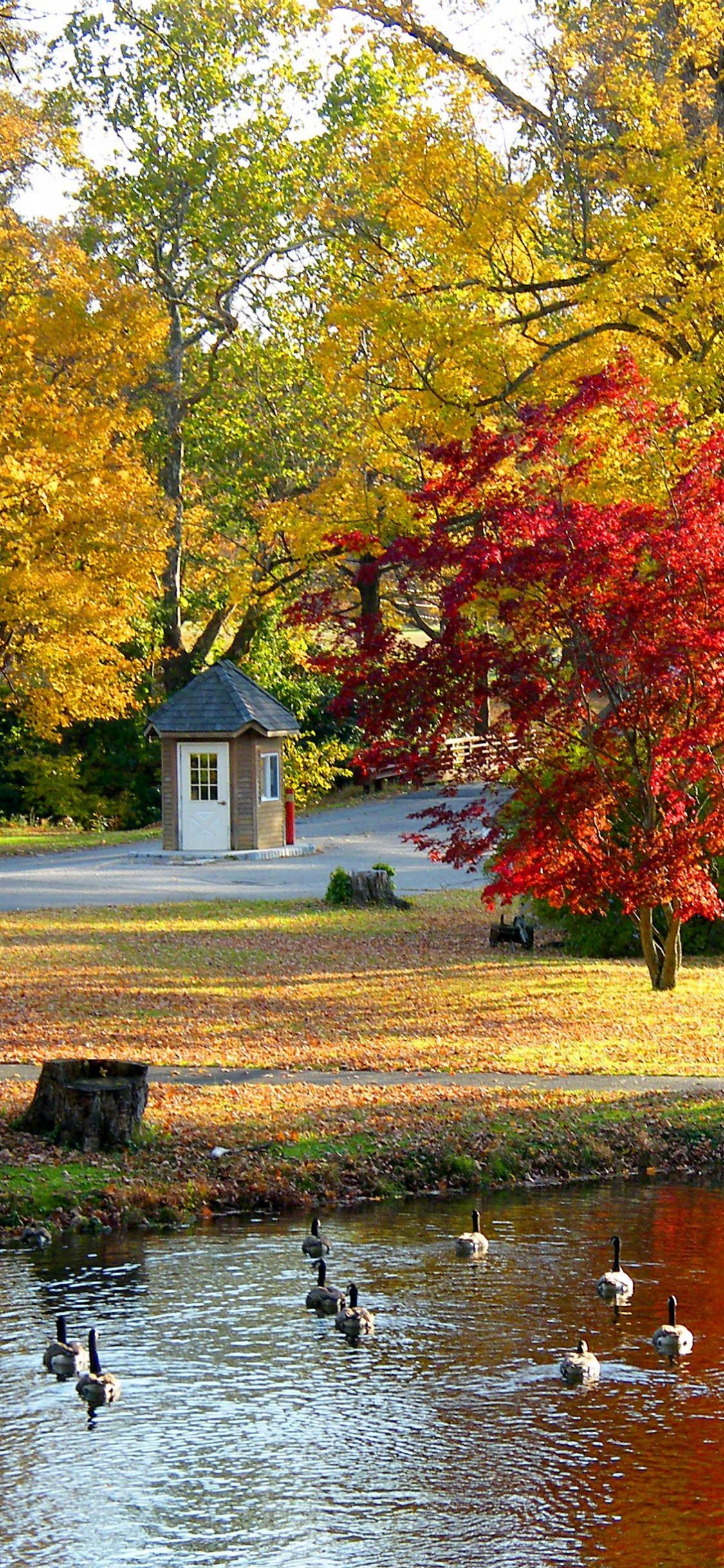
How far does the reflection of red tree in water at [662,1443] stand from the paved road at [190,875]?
15108 millimetres

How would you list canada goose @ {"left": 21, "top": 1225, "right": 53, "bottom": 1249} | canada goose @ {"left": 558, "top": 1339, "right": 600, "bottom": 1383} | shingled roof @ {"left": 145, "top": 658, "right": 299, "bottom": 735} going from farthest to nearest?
shingled roof @ {"left": 145, "top": 658, "right": 299, "bottom": 735} → canada goose @ {"left": 21, "top": 1225, "right": 53, "bottom": 1249} → canada goose @ {"left": 558, "top": 1339, "right": 600, "bottom": 1383}

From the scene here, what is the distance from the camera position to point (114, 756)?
145 feet

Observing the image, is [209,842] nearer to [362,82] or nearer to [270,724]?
[270,724]

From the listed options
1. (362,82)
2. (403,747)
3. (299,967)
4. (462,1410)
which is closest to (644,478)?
(403,747)

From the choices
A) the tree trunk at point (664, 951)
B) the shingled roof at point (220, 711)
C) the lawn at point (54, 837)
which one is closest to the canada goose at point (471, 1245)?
the tree trunk at point (664, 951)

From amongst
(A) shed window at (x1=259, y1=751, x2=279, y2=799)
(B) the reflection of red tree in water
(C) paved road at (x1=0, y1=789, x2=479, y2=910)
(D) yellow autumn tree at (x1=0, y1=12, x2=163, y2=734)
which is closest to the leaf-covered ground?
(C) paved road at (x1=0, y1=789, x2=479, y2=910)

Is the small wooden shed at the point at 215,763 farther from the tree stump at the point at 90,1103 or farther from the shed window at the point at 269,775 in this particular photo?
the tree stump at the point at 90,1103

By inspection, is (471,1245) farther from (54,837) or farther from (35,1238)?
(54,837)

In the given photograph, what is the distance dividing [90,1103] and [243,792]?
23.3 metres

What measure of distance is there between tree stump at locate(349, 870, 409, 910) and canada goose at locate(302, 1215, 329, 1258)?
16655mm

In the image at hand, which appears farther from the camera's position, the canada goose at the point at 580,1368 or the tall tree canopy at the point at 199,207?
the tall tree canopy at the point at 199,207

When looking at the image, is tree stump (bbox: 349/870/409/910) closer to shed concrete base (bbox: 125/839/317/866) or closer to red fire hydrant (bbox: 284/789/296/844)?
shed concrete base (bbox: 125/839/317/866)

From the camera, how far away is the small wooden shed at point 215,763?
112 ft

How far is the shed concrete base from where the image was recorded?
112 ft
